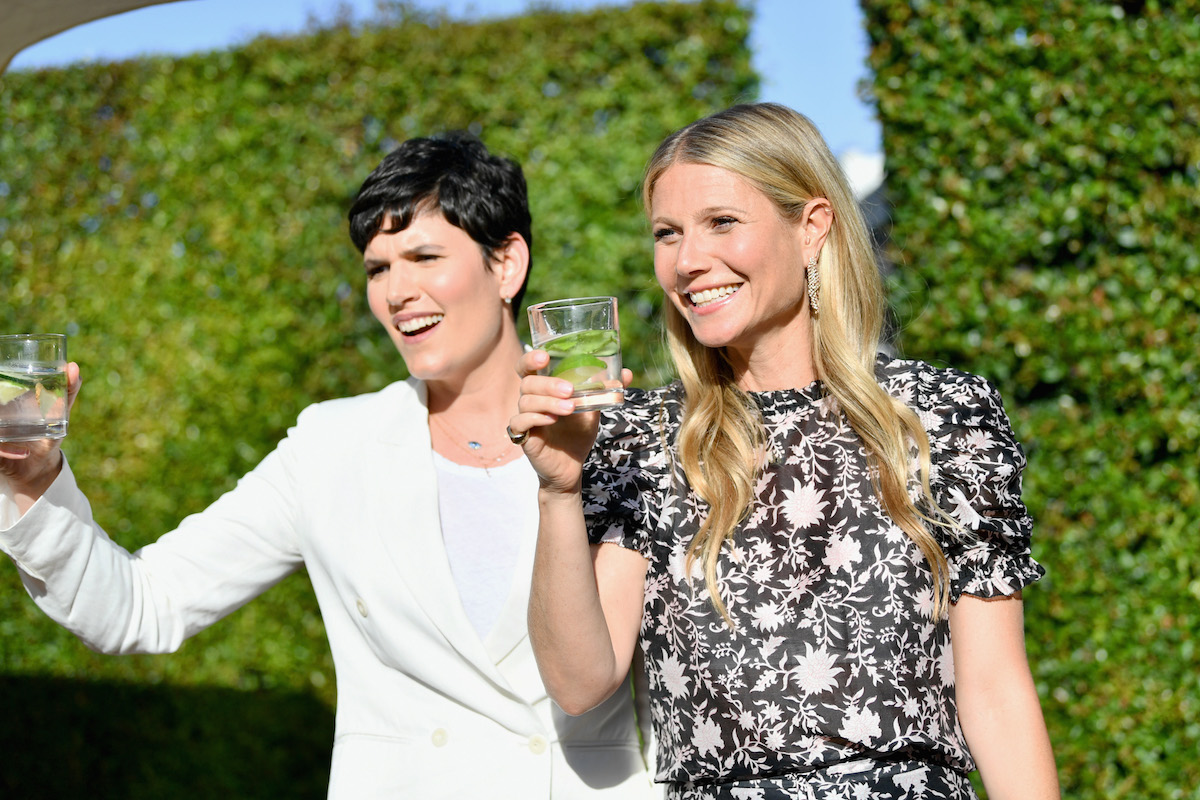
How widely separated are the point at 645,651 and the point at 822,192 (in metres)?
1.09

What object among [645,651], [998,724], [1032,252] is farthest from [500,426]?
[1032,252]

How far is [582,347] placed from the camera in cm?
174

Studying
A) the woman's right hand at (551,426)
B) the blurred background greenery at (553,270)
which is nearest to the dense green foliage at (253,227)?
the blurred background greenery at (553,270)

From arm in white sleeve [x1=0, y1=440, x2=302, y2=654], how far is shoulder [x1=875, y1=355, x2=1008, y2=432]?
58.5 inches

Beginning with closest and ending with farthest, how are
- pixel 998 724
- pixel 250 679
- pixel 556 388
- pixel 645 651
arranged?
pixel 556 388
pixel 998 724
pixel 645 651
pixel 250 679

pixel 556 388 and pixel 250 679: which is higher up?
pixel 556 388

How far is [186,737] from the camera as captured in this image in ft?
16.0

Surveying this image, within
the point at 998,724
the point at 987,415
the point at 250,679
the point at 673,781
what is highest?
the point at 987,415

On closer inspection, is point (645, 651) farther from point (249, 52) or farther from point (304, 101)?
point (249, 52)

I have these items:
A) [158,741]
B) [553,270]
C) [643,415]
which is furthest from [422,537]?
[158,741]

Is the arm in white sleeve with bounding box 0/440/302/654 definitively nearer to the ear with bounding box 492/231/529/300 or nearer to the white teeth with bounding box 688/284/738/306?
the ear with bounding box 492/231/529/300

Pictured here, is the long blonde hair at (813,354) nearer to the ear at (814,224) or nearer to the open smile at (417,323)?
the ear at (814,224)

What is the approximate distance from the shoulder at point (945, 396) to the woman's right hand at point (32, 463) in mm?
1710

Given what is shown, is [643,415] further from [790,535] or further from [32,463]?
[32,463]
